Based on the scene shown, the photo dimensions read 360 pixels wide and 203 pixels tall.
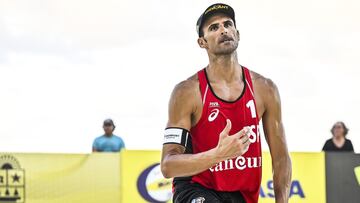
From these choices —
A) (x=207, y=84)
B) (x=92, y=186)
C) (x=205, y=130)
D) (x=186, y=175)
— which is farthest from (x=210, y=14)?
(x=92, y=186)

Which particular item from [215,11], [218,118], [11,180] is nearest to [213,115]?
[218,118]

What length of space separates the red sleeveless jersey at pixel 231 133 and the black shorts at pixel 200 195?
0.04 metres

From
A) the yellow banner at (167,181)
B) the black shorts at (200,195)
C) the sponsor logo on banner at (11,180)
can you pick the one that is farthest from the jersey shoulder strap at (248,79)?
the sponsor logo on banner at (11,180)

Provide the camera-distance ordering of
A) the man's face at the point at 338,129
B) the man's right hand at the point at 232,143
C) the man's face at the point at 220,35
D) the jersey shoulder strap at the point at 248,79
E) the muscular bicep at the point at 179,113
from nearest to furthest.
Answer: the man's right hand at the point at 232,143 < the muscular bicep at the point at 179,113 < the man's face at the point at 220,35 < the jersey shoulder strap at the point at 248,79 < the man's face at the point at 338,129

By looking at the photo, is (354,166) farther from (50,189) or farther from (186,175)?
(186,175)

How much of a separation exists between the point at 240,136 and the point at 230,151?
0.38 ft

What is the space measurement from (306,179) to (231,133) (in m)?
9.36

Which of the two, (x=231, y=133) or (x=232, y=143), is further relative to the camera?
(x=231, y=133)

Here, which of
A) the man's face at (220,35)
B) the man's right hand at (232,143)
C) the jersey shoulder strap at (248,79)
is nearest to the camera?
the man's right hand at (232,143)

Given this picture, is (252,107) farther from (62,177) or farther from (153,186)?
(62,177)

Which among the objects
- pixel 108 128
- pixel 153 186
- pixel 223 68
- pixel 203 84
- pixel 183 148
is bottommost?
pixel 153 186

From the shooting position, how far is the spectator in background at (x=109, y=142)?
47.5ft

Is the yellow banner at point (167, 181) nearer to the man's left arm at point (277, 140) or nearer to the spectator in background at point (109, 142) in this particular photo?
the spectator in background at point (109, 142)

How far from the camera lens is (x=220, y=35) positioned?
5.66m
